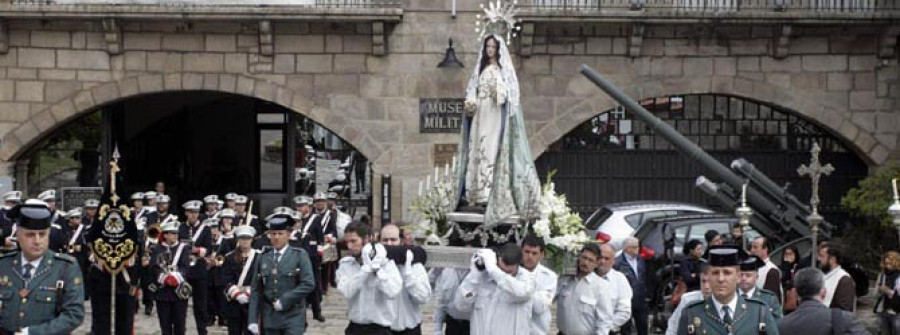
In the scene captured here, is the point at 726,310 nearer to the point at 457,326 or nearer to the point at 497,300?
the point at 497,300

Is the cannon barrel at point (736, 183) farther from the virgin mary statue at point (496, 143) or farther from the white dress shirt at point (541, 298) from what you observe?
the white dress shirt at point (541, 298)

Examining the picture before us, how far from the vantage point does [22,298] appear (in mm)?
10414

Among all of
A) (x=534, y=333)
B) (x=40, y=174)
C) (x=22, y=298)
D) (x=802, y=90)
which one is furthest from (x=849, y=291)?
(x=40, y=174)

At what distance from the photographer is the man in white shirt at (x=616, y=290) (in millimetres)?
13109

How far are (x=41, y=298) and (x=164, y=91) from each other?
15.7 metres

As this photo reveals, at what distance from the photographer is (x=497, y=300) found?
12.3 meters

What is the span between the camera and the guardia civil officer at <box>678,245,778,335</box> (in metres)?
9.34

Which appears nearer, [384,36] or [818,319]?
[818,319]

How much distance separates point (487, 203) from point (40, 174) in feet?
48.1

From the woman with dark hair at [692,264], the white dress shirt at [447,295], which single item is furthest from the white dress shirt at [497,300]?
the woman with dark hair at [692,264]

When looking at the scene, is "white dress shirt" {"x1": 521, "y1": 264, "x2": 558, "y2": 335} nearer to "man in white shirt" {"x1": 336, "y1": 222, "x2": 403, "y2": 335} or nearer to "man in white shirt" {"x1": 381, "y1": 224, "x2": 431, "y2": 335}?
"man in white shirt" {"x1": 381, "y1": 224, "x2": 431, "y2": 335}

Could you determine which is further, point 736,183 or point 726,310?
point 736,183

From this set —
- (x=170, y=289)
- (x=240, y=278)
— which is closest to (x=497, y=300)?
(x=240, y=278)

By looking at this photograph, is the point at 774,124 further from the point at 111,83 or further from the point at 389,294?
the point at 389,294
